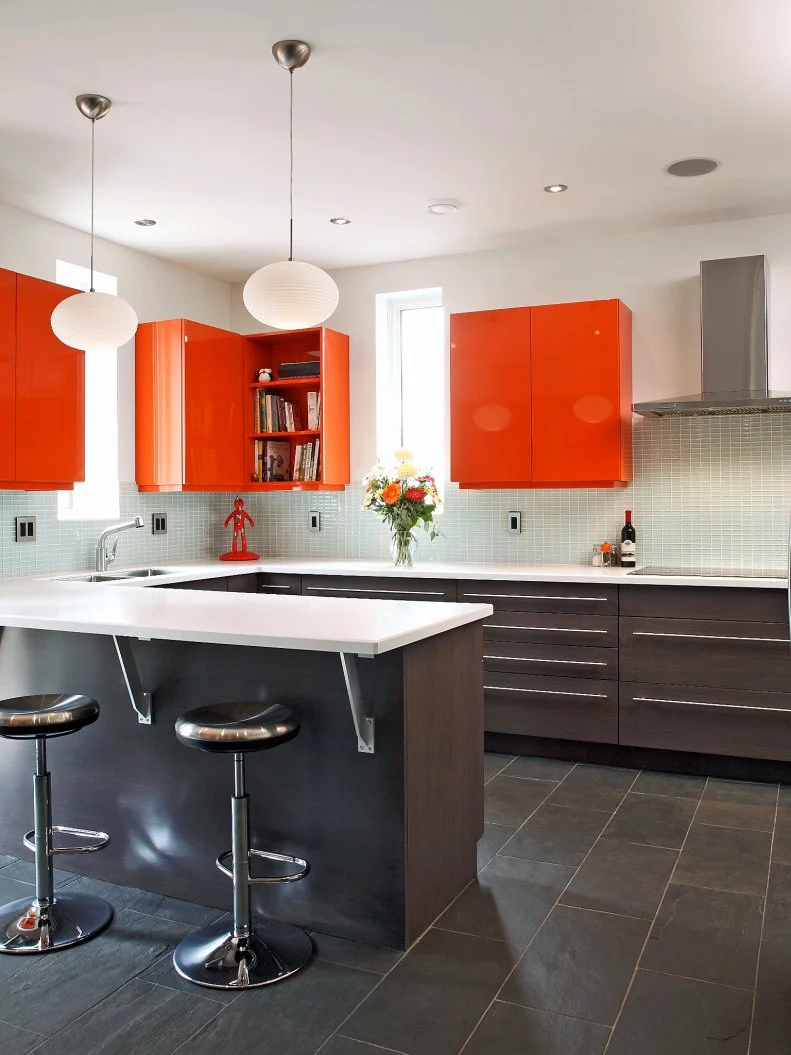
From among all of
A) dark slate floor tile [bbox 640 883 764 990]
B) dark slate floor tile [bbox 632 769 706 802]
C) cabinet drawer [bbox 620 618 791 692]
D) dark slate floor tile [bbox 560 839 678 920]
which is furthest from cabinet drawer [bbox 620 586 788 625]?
dark slate floor tile [bbox 640 883 764 990]

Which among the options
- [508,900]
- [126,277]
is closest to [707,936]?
[508,900]

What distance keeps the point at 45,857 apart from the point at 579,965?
1.54 metres

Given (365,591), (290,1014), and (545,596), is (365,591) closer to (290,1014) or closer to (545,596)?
(545,596)

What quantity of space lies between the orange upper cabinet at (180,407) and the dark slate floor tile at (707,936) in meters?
3.32

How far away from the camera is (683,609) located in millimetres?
4039

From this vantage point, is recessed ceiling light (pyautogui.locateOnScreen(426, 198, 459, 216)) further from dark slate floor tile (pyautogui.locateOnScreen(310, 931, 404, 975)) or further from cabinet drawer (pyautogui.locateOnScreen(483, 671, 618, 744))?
dark slate floor tile (pyautogui.locateOnScreen(310, 931, 404, 975))

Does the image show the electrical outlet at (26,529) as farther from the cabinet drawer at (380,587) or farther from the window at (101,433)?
the cabinet drawer at (380,587)

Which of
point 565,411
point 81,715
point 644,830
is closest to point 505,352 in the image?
point 565,411

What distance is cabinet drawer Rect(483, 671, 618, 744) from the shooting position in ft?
13.7

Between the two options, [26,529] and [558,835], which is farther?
[26,529]

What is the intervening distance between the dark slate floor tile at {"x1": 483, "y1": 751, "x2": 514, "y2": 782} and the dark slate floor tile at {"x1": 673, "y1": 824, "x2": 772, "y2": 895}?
37.9 inches

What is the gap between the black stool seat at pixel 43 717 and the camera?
96.5 inches

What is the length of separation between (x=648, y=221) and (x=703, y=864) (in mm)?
3139

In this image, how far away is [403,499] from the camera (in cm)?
485
